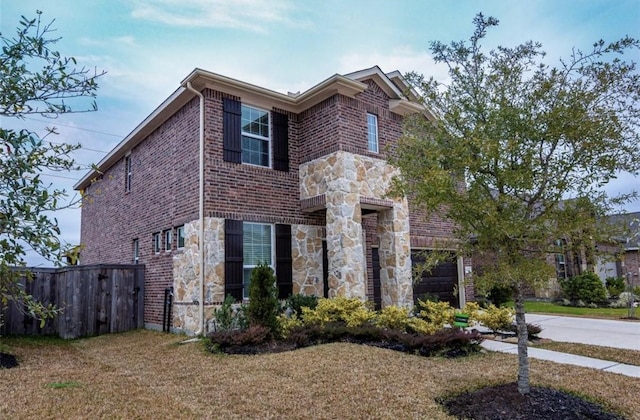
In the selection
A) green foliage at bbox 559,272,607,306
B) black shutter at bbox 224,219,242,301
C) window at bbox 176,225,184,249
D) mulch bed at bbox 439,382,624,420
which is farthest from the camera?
green foliage at bbox 559,272,607,306

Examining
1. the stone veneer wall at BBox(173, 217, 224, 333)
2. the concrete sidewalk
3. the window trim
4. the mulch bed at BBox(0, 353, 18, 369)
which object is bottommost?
the concrete sidewalk

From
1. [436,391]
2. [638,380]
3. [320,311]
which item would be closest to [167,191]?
[320,311]

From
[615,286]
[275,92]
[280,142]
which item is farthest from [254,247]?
[615,286]

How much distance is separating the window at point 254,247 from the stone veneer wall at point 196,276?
0.66m

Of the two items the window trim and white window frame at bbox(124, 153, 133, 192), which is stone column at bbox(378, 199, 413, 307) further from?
white window frame at bbox(124, 153, 133, 192)

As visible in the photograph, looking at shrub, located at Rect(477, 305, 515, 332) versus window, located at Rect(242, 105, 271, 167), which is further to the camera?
window, located at Rect(242, 105, 271, 167)

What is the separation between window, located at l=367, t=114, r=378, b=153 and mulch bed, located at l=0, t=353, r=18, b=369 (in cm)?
880

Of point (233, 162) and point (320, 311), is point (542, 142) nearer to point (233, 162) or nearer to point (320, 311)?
point (320, 311)

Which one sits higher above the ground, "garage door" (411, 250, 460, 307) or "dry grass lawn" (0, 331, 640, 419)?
"garage door" (411, 250, 460, 307)

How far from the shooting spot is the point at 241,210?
34.3ft

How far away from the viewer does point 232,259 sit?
32.9ft

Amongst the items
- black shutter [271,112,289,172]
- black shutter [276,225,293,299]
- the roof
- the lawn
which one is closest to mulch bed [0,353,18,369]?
the roof

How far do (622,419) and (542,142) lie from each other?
9.57 ft

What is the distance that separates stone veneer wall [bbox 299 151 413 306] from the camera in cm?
1044
